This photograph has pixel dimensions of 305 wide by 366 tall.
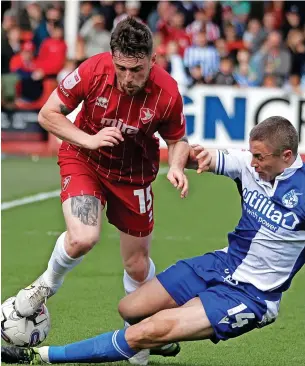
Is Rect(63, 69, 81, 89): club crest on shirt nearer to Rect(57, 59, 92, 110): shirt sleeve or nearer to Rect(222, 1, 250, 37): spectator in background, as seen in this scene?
Rect(57, 59, 92, 110): shirt sleeve

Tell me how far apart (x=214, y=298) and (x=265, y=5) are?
18.0 m

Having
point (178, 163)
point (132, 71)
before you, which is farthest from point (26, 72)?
point (178, 163)

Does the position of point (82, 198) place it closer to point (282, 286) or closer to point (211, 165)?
point (211, 165)

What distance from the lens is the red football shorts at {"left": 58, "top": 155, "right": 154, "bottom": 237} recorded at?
716 cm

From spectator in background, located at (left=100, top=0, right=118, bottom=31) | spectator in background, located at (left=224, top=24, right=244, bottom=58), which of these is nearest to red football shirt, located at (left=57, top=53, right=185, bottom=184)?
spectator in background, located at (left=224, top=24, right=244, bottom=58)

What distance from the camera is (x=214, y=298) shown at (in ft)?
20.4

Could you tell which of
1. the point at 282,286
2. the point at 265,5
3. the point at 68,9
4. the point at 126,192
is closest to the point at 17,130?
the point at 68,9

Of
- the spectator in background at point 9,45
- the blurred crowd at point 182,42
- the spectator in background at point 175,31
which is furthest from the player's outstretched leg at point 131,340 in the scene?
the spectator in background at point 9,45

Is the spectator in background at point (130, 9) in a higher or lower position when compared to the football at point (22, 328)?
lower

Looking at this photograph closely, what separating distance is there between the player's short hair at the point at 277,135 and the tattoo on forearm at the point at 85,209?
124 centimetres

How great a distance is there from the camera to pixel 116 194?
24.0 feet

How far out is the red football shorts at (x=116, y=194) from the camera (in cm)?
716

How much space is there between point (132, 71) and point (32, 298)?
63.3 inches

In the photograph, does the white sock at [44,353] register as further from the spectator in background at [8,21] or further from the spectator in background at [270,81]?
the spectator in background at [8,21]
